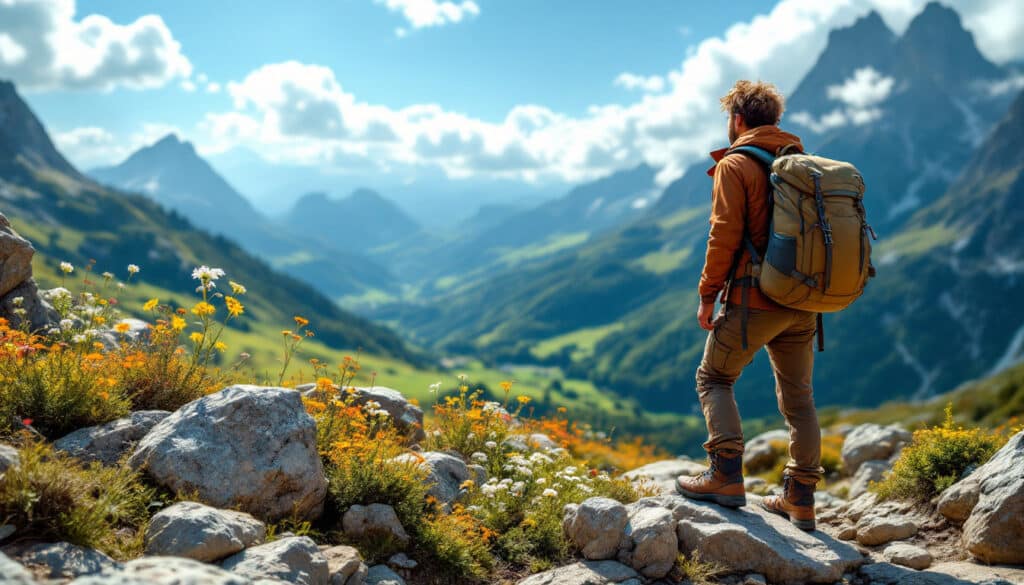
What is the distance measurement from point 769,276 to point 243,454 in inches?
203

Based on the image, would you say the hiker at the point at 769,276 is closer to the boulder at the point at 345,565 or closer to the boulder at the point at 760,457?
the boulder at the point at 345,565

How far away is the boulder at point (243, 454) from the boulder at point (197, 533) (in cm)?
41

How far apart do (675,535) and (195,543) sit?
4.21 meters

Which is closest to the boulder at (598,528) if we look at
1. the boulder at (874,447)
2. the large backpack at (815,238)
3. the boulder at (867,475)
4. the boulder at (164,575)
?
the large backpack at (815,238)

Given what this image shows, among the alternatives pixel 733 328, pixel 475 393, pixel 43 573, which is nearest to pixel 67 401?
pixel 43 573

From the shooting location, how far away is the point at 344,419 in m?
6.81

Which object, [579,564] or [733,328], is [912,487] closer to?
[733,328]

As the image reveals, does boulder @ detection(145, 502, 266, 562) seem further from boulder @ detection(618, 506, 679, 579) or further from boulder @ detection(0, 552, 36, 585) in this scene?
boulder @ detection(618, 506, 679, 579)

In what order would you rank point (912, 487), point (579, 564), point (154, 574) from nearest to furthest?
point (154, 574) → point (579, 564) → point (912, 487)

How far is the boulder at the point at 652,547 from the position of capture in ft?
18.7

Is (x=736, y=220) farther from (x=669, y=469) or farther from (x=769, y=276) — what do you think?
(x=669, y=469)

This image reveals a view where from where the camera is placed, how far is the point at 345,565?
193 inches

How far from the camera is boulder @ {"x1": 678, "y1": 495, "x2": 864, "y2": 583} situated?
5.86 m

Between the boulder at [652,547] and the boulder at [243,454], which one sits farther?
the boulder at [652,547]
